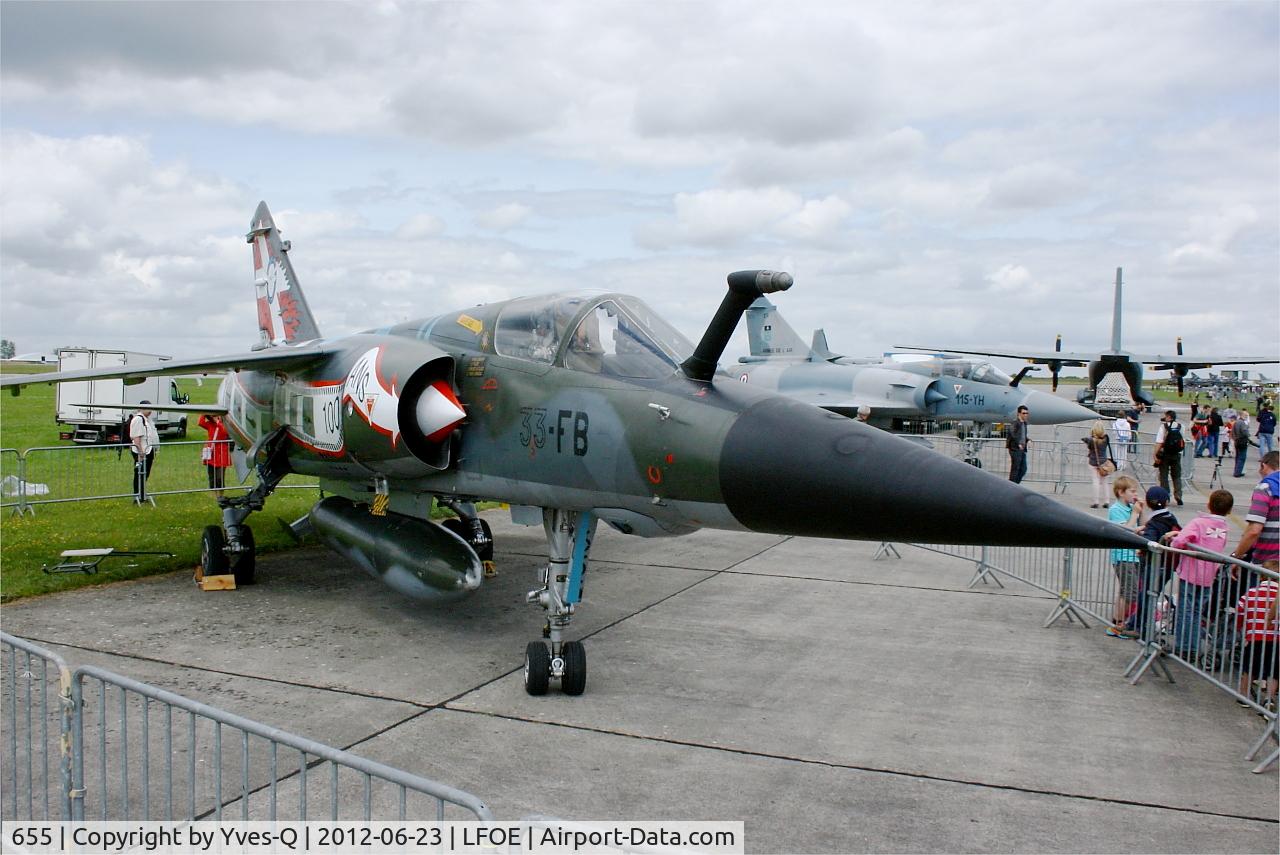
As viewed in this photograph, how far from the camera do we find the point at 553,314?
264 inches

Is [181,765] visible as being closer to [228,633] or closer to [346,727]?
[346,727]

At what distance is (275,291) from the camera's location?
12.7 metres

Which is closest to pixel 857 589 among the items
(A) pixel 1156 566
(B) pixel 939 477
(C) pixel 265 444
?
(A) pixel 1156 566

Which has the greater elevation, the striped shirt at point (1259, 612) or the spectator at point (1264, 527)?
the spectator at point (1264, 527)

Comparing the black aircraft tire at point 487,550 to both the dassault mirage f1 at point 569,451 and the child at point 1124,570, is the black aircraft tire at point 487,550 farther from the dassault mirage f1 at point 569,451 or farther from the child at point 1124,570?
the child at point 1124,570

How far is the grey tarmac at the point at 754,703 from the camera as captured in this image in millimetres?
4676

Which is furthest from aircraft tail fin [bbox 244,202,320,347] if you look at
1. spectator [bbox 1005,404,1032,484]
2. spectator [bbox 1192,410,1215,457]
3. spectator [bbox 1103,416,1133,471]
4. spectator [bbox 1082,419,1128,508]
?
spectator [bbox 1192,410,1215,457]

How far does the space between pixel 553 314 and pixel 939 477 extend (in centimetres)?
315

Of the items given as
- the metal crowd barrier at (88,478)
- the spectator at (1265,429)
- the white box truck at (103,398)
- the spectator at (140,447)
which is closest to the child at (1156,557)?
Result: the metal crowd barrier at (88,478)

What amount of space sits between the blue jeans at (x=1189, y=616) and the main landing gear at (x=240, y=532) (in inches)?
315

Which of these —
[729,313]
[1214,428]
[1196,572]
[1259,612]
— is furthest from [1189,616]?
[1214,428]

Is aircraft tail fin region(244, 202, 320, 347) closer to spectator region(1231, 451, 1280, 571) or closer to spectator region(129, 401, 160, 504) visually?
spectator region(129, 401, 160, 504)

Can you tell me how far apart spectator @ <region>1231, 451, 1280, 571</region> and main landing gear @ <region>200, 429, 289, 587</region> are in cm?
838

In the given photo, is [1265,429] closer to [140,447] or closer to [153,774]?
[140,447]
